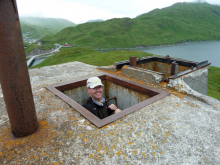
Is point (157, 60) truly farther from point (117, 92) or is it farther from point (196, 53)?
point (196, 53)

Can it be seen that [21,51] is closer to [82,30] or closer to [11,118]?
[11,118]

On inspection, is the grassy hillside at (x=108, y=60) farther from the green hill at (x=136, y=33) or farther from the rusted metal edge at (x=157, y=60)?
the green hill at (x=136, y=33)

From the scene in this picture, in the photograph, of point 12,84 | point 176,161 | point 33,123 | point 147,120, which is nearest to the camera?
point 176,161

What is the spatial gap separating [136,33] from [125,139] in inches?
5982

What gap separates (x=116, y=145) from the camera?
2.79 m

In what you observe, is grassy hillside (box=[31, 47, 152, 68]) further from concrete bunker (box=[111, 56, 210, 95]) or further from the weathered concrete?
the weathered concrete

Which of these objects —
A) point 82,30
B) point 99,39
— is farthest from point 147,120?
point 82,30

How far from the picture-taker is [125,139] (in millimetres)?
2939

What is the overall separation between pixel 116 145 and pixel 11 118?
6.83 feet

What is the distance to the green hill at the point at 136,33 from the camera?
124 metres

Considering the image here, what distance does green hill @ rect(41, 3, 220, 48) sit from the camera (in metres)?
124

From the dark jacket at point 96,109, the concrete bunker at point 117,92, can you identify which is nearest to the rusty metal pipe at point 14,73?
the concrete bunker at point 117,92

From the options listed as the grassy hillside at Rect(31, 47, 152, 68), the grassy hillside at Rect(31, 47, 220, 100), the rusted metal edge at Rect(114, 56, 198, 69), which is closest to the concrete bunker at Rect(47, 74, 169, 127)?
the rusted metal edge at Rect(114, 56, 198, 69)

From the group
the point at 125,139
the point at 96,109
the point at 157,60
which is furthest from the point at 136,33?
the point at 125,139
